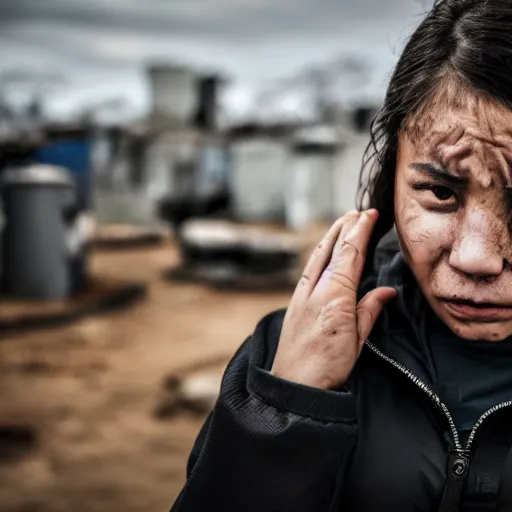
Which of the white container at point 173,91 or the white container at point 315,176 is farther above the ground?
the white container at point 173,91

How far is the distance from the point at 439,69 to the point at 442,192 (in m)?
0.24

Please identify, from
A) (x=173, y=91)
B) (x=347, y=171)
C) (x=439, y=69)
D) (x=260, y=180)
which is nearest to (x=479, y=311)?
(x=439, y=69)

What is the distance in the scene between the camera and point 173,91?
23.5m

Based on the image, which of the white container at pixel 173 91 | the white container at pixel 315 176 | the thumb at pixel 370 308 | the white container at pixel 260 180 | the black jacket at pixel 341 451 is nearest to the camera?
the black jacket at pixel 341 451

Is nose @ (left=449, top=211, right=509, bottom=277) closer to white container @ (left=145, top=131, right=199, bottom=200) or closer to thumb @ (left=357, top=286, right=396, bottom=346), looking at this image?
thumb @ (left=357, top=286, right=396, bottom=346)

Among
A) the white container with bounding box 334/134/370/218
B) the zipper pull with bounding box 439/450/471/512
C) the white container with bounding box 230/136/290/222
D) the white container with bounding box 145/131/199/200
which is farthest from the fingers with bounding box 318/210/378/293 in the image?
the white container with bounding box 145/131/199/200

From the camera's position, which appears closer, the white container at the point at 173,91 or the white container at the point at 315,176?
the white container at the point at 315,176

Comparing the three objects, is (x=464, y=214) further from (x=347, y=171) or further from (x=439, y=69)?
(x=347, y=171)

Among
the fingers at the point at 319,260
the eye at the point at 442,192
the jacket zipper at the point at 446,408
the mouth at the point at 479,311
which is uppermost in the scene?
the eye at the point at 442,192

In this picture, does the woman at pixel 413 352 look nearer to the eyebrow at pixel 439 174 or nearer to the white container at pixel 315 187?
the eyebrow at pixel 439 174

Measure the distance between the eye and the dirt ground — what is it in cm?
286

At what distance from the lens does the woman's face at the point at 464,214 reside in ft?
3.91

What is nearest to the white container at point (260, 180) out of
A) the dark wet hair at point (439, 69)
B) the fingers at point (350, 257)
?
the dark wet hair at point (439, 69)

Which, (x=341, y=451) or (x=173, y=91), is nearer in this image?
(x=341, y=451)
